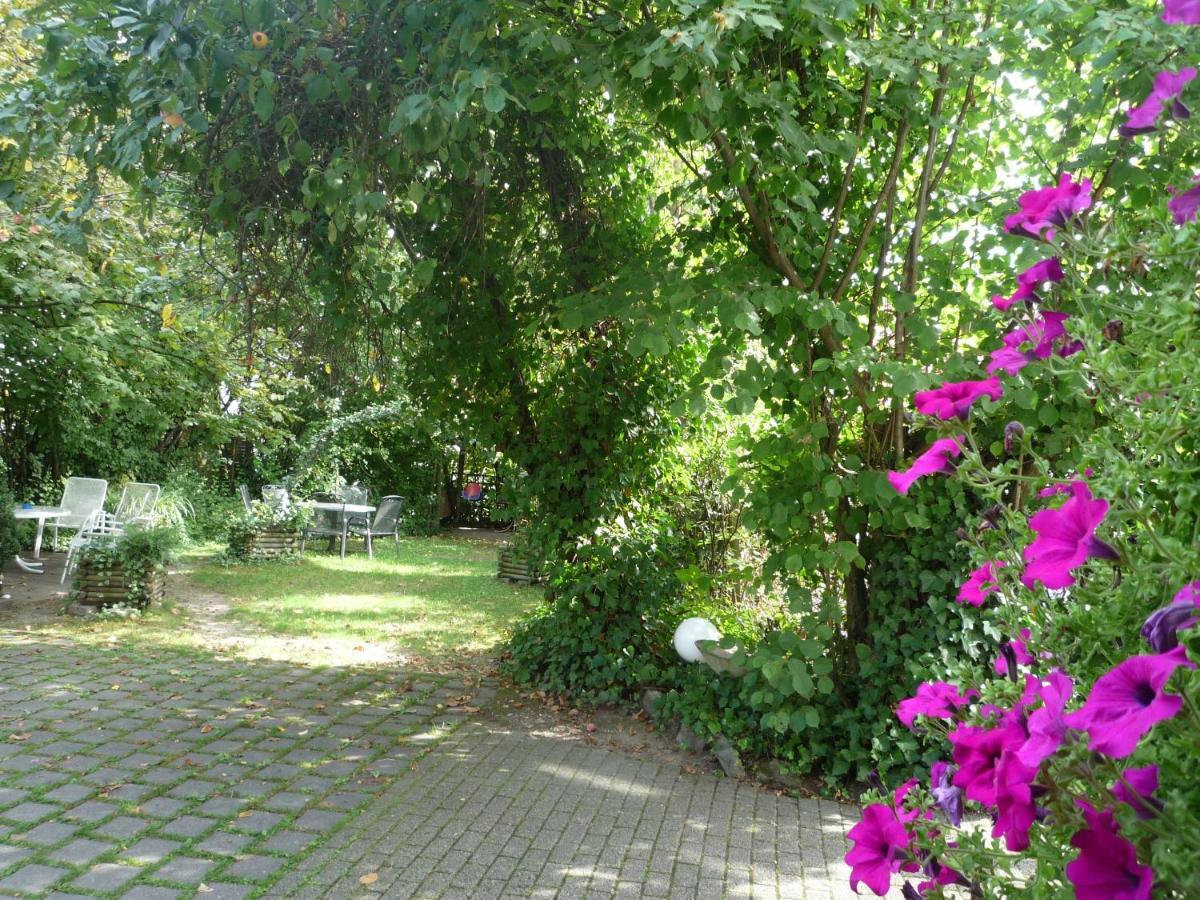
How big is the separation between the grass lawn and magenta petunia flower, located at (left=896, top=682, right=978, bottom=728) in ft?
20.6

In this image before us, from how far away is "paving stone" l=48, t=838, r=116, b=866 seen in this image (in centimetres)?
347

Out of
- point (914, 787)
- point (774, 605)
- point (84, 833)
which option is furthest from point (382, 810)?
point (774, 605)

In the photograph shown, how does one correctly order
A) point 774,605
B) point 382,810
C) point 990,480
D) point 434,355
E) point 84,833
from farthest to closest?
point 774,605 < point 434,355 < point 382,810 < point 84,833 < point 990,480

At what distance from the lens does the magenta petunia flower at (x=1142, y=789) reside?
976 mm

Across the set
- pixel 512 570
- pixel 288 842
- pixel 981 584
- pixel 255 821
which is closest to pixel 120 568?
pixel 512 570

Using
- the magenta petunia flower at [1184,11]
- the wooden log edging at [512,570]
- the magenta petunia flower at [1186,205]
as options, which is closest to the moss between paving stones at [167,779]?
the magenta petunia flower at [1186,205]

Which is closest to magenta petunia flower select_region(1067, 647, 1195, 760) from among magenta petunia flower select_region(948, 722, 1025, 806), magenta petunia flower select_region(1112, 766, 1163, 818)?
magenta petunia flower select_region(1112, 766, 1163, 818)

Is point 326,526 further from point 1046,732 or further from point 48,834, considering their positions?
point 1046,732

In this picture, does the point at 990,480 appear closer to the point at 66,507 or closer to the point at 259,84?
the point at 259,84

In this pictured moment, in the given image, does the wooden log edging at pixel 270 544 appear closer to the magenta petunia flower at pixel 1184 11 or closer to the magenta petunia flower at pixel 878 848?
the magenta petunia flower at pixel 878 848

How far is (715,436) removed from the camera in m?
7.09

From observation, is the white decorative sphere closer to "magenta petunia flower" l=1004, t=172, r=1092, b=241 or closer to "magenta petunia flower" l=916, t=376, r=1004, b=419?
"magenta petunia flower" l=916, t=376, r=1004, b=419

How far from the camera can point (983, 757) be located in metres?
1.18

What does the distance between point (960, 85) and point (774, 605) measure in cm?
396
